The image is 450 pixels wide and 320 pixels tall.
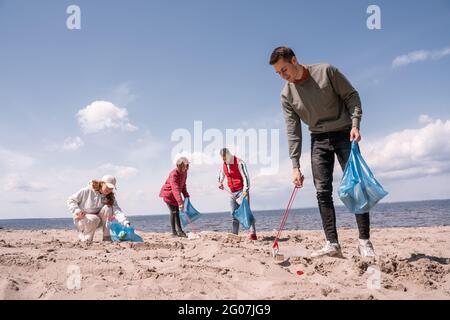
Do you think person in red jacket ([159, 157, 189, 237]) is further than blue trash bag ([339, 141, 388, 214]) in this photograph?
Yes

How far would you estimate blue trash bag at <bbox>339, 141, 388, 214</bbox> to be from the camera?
118 inches

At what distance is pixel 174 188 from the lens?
6770 millimetres

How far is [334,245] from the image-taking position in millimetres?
3256

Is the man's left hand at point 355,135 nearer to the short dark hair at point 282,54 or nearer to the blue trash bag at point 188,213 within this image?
the short dark hair at point 282,54

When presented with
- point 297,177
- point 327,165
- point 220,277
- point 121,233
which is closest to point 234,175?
point 121,233

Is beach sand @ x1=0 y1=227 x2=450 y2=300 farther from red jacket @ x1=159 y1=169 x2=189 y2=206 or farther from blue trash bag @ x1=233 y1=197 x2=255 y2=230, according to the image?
red jacket @ x1=159 y1=169 x2=189 y2=206

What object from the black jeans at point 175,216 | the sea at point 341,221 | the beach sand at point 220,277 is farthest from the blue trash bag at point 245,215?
the sea at point 341,221

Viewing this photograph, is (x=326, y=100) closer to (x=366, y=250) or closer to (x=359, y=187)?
(x=359, y=187)

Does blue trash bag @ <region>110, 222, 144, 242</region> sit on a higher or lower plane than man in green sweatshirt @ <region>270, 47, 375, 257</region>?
lower

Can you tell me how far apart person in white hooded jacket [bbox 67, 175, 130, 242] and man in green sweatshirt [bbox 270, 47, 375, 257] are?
3.24m

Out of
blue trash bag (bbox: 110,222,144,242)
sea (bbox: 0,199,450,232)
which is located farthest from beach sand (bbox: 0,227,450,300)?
sea (bbox: 0,199,450,232)

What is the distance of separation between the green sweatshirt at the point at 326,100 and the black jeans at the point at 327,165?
0.10 metres
